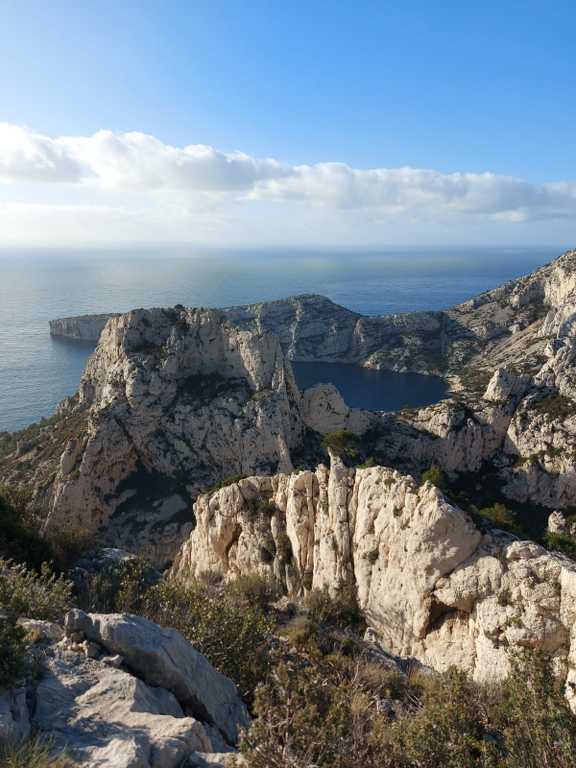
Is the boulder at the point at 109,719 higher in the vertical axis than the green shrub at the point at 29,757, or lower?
lower

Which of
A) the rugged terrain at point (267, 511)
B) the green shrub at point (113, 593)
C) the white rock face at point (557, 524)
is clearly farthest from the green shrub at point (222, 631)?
the white rock face at point (557, 524)

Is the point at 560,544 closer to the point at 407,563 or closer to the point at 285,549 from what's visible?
the point at 407,563

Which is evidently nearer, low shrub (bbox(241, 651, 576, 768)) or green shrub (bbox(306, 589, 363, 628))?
low shrub (bbox(241, 651, 576, 768))

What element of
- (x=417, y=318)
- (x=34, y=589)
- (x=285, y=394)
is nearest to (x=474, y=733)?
(x=34, y=589)

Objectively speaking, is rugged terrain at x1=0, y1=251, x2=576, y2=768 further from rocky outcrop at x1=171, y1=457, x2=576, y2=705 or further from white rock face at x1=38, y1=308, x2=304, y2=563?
white rock face at x1=38, y1=308, x2=304, y2=563

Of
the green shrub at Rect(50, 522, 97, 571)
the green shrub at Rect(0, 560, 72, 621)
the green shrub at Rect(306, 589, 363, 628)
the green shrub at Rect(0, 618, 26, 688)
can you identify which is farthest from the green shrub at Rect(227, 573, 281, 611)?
the green shrub at Rect(0, 618, 26, 688)

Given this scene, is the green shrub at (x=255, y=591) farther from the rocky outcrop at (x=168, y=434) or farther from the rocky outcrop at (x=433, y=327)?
the rocky outcrop at (x=433, y=327)

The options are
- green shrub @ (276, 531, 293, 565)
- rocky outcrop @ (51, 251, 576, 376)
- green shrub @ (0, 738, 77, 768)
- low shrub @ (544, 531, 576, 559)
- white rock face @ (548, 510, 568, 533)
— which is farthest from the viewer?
rocky outcrop @ (51, 251, 576, 376)
